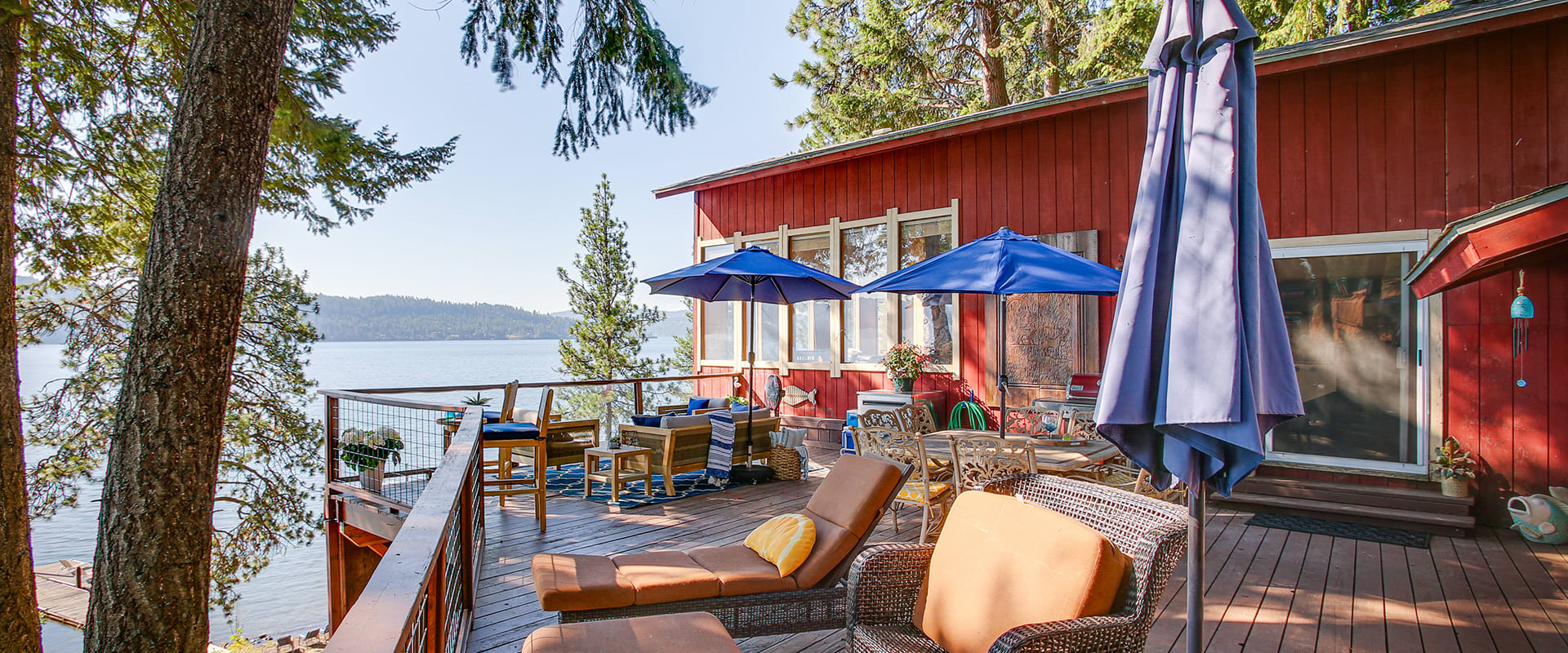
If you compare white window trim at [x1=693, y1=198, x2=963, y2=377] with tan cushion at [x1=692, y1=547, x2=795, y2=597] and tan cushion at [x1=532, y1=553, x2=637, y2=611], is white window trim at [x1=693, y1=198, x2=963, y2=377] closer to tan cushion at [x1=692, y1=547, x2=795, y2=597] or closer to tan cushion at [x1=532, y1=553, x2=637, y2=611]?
tan cushion at [x1=692, y1=547, x2=795, y2=597]

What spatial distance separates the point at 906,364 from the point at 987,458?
149 inches

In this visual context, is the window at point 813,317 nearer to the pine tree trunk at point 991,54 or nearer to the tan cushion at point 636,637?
the pine tree trunk at point 991,54

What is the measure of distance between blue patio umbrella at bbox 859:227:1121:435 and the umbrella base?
7.47 feet

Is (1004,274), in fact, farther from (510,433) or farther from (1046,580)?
(510,433)

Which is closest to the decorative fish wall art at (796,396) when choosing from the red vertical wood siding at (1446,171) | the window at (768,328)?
the window at (768,328)

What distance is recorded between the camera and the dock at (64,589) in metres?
12.4

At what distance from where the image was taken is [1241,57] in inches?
72.9

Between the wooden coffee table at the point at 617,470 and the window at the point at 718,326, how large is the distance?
12.8 feet

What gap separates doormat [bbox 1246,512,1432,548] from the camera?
457 centimetres

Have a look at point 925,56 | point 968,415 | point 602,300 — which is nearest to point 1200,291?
point 968,415

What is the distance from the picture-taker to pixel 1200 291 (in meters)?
1.71

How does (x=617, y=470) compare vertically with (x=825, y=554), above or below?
below

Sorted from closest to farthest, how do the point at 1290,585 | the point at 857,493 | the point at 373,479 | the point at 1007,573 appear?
the point at 1007,573
the point at 857,493
the point at 1290,585
the point at 373,479

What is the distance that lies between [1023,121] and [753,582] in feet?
19.0
